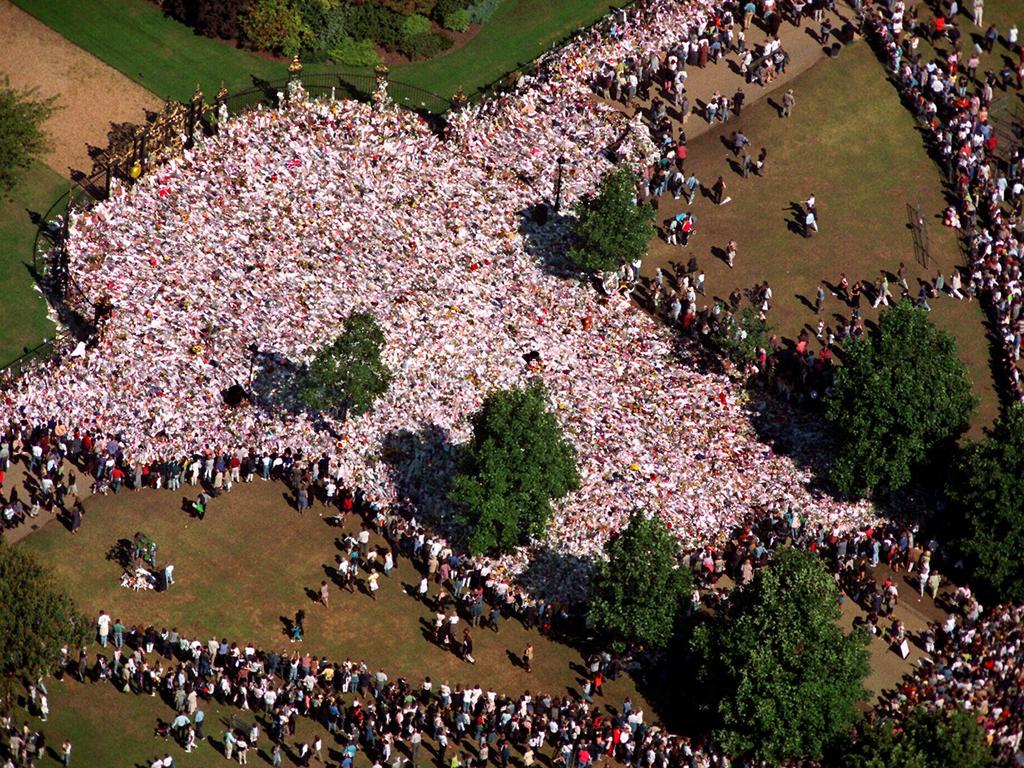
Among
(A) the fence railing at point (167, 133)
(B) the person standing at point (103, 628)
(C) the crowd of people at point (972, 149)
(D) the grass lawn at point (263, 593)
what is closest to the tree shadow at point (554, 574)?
(D) the grass lawn at point (263, 593)

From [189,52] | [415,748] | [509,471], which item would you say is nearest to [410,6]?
[189,52]

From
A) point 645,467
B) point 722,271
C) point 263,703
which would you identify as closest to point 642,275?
point 722,271

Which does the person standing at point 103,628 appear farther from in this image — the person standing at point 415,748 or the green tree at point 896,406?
the green tree at point 896,406

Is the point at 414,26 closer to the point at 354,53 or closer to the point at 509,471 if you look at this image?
the point at 354,53

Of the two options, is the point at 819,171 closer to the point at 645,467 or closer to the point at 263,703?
the point at 645,467

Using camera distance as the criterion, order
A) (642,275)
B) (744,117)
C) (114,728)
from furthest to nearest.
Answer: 1. (744,117)
2. (642,275)
3. (114,728)

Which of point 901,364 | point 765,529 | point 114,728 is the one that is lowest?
point 114,728
